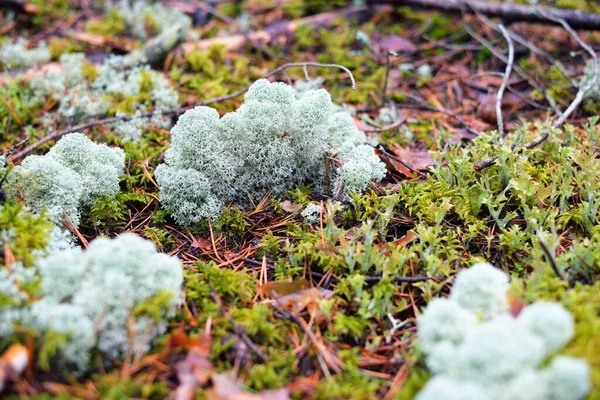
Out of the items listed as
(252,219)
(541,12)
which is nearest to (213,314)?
(252,219)

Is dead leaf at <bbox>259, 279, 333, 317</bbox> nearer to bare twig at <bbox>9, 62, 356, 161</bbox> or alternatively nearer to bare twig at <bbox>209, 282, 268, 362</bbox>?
bare twig at <bbox>209, 282, 268, 362</bbox>

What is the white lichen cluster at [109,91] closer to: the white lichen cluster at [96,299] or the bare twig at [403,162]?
the bare twig at [403,162]

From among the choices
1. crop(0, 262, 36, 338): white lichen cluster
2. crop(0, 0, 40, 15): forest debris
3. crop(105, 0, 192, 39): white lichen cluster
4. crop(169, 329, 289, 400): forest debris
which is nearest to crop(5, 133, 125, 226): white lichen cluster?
crop(0, 262, 36, 338): white lichen cluster

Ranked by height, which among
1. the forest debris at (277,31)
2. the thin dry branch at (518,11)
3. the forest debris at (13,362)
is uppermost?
the forest debris at (13,362)

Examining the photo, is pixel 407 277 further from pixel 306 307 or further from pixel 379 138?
pixel 379 138

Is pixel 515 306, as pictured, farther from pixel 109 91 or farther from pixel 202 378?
pixel 109 91

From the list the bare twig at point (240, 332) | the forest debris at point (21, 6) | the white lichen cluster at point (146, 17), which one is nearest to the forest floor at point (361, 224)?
the bare twig at point (240, 332)
